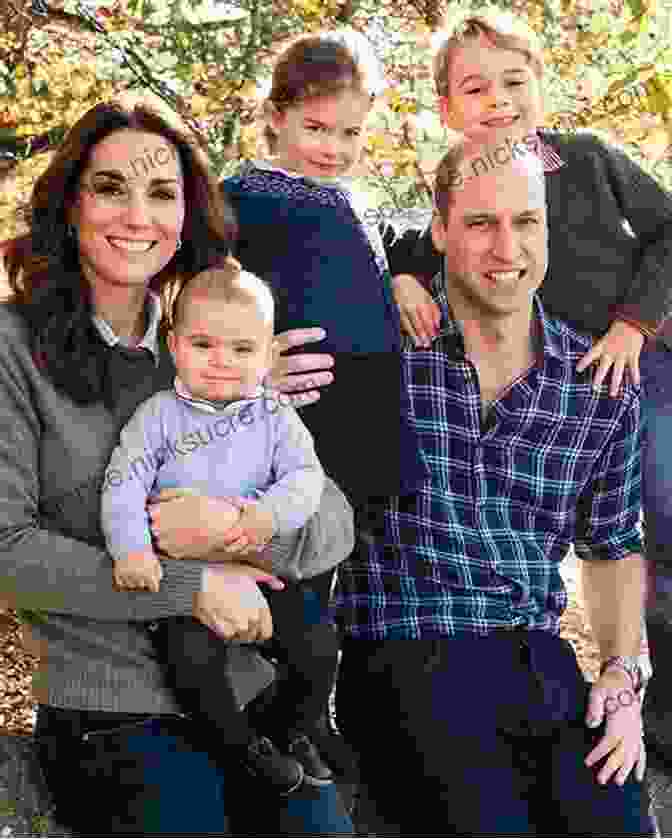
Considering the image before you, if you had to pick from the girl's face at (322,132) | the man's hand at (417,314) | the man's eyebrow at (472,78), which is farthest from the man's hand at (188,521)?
the man's eyebrow at (472,78)

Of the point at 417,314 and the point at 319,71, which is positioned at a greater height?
the point at 319,71

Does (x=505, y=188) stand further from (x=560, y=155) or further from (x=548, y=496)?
(x=548, y=496)

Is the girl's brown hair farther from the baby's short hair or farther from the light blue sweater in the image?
the light blue sweater

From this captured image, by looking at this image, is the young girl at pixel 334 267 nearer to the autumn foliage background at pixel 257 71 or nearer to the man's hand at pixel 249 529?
the man's hand at pixel 249 529

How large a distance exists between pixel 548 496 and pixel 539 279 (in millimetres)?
490

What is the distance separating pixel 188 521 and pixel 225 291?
0.44 metres

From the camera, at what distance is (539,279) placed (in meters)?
2.89

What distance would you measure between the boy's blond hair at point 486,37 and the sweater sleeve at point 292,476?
1.10 meters

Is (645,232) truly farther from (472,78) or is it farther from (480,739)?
(480,739)

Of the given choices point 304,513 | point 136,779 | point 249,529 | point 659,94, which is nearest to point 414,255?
point 304,513

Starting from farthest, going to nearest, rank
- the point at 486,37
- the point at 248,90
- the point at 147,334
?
the point at 248,90 < the point at 486,37 < the point at 147,334

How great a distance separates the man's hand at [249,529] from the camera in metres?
2.40

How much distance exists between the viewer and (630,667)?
9.56ft

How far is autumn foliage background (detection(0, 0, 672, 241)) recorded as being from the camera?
385cm
